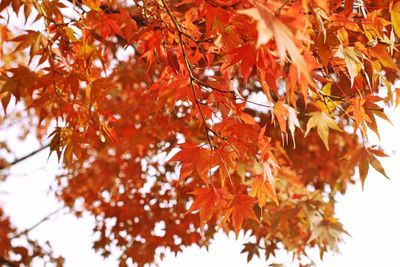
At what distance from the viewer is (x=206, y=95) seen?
7.27ft

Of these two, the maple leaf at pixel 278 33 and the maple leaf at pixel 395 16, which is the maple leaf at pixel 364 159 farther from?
the maple leaf at pixel 278 33

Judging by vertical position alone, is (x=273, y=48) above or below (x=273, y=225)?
above

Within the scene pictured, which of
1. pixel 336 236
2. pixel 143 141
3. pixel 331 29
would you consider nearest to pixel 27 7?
pixel 331 29

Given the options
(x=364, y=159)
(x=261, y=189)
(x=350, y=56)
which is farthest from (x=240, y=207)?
(x=350, y=56)

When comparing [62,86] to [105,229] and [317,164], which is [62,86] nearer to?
[105,229]

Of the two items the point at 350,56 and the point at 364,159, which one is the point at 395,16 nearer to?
the point at 350,56

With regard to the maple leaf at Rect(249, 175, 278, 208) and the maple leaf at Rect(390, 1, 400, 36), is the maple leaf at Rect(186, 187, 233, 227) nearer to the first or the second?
the maple leaf at Rect(249, 175, 278, 208)

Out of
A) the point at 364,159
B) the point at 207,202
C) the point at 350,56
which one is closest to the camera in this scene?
the point at 350,56

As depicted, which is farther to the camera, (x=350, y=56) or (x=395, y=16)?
(x=395, y=16)

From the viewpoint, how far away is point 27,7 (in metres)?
2.42

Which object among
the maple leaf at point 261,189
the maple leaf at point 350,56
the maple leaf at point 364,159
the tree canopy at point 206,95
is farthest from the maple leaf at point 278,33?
the maple leaf at point 364,159

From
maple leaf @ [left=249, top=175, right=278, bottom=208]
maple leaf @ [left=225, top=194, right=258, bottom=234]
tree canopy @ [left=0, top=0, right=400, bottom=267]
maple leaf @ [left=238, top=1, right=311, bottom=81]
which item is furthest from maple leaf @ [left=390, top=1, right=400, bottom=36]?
maple leaf @ [left=238, top=1, right=311, bottom=81]

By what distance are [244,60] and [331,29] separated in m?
0.42

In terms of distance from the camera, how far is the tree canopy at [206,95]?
1729 millimetres
